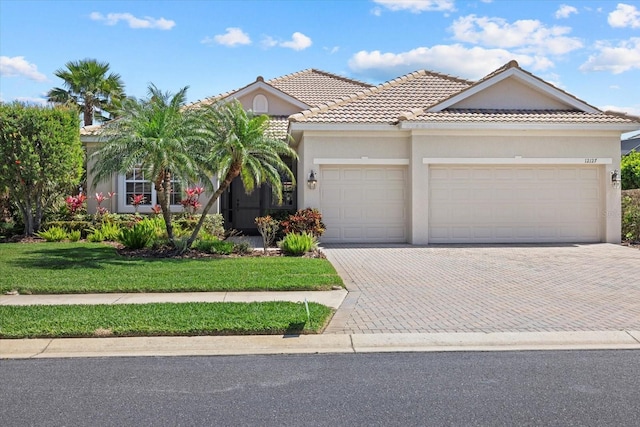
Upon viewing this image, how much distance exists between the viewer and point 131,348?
649 centimetres

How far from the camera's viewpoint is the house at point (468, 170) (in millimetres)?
16312

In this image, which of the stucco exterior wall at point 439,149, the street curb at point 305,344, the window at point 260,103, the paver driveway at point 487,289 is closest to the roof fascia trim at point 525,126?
the stucco exterior wall at point 439,149

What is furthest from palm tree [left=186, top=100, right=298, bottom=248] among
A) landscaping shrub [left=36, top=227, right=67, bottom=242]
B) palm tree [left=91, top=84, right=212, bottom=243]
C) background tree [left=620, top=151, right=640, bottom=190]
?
background tree [left=620, top=151, right=640, bottom=190]

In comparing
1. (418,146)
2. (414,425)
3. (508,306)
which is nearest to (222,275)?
(508,306)

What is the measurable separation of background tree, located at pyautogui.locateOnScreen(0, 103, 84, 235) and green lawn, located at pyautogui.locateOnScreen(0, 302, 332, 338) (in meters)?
9.20

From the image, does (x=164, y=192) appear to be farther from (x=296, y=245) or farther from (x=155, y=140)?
(x=296, y=245)

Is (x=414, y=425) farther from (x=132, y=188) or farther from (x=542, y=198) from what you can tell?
(x=132, y=188)

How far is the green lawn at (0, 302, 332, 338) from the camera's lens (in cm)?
686

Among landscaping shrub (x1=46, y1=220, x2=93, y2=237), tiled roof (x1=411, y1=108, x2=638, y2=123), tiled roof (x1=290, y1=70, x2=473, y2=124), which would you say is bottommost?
landscaping shrub (x1=46, y1=220, x2=93, y2=237)

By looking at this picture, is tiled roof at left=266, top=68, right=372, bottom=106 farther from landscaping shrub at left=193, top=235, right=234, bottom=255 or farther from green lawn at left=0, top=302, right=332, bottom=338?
green lawn at left=0, top=302, right=332, bottom=338

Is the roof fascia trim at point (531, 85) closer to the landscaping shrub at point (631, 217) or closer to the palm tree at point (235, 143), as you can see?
A: the landscaping shrub at point (631, 217)

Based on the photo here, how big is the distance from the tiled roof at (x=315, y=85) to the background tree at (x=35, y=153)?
717 centimetres

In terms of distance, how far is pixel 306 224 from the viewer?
1542cm

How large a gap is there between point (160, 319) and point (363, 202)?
10265 millimetres
